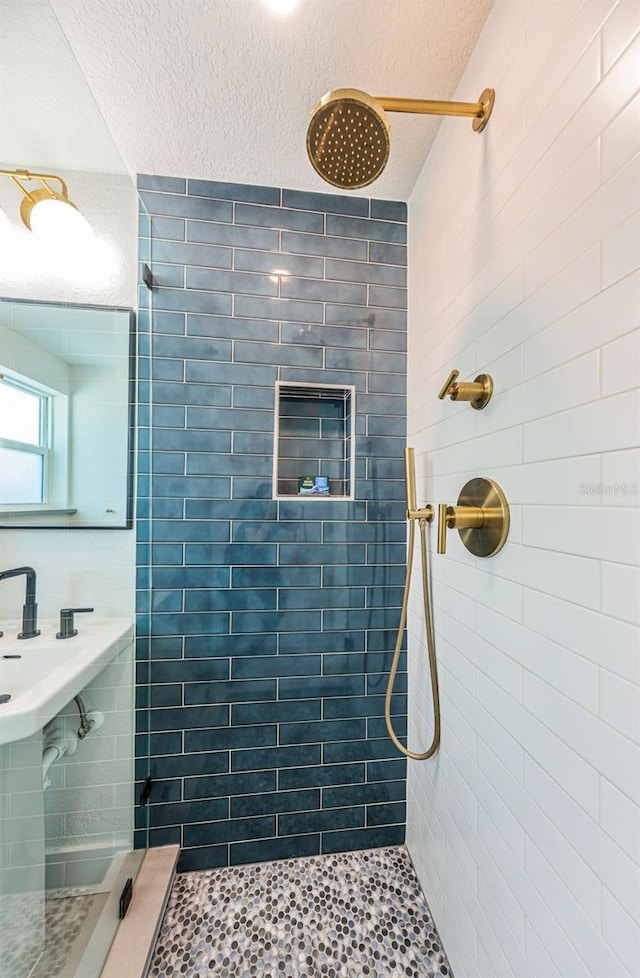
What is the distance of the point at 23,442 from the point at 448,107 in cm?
134

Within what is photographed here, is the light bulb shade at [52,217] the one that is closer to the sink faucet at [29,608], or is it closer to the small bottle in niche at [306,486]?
the sink faucet at [29,608]

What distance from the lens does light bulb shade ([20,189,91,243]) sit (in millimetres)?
982

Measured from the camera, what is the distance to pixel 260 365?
145cm

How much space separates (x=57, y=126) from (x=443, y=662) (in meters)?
1.91

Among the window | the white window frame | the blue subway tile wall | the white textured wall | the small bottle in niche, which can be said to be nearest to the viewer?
the white textured wall

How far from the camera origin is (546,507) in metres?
0.74

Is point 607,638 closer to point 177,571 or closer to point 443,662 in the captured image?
point 443,662

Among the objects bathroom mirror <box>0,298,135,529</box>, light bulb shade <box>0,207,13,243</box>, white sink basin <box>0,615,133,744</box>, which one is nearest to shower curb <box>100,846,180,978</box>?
white sink basin <box>0,615,133,744</box>

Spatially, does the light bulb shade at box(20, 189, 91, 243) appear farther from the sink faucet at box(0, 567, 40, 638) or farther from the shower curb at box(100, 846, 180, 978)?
the shower curb at box(100, 846, 180, 978)

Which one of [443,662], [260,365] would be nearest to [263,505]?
[260,365]

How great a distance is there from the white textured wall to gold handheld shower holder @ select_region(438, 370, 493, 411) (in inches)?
1.5

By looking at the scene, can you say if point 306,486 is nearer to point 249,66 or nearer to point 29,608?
point 29,608

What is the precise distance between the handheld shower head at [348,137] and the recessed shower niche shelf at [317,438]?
2.22 ft

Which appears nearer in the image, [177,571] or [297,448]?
[177,571]
